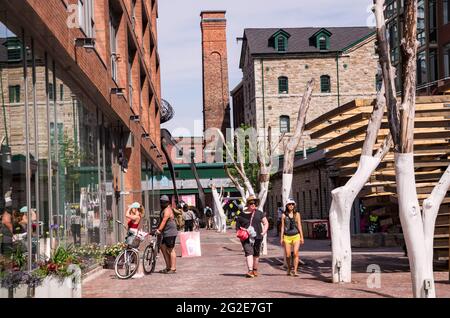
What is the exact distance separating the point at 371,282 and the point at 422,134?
501 cm

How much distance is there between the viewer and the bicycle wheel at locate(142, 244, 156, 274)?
18375 mm

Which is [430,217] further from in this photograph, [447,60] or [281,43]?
[281,43]

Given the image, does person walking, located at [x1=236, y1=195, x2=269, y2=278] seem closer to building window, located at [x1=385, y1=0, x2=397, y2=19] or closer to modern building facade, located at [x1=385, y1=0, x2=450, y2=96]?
modern building facade, located at [x1=385, y1=0, x2=450, y2=96]

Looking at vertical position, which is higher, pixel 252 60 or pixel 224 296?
pixel 252 60

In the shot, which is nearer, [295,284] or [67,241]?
[295,284]

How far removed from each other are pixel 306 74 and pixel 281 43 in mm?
3823

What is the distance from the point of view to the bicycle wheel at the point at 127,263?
1716cm

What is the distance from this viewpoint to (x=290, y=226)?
57.6 feet

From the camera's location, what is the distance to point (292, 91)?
75.2 m

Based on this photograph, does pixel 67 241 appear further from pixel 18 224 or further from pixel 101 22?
pixel 101 22

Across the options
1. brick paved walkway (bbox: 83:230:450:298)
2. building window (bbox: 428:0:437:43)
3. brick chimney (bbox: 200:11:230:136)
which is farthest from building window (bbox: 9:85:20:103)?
brick chimney (bbox: 200:11:230:136)

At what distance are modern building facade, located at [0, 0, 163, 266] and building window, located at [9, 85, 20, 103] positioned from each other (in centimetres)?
2

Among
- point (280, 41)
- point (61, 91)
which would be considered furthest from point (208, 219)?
point (61, 91)
